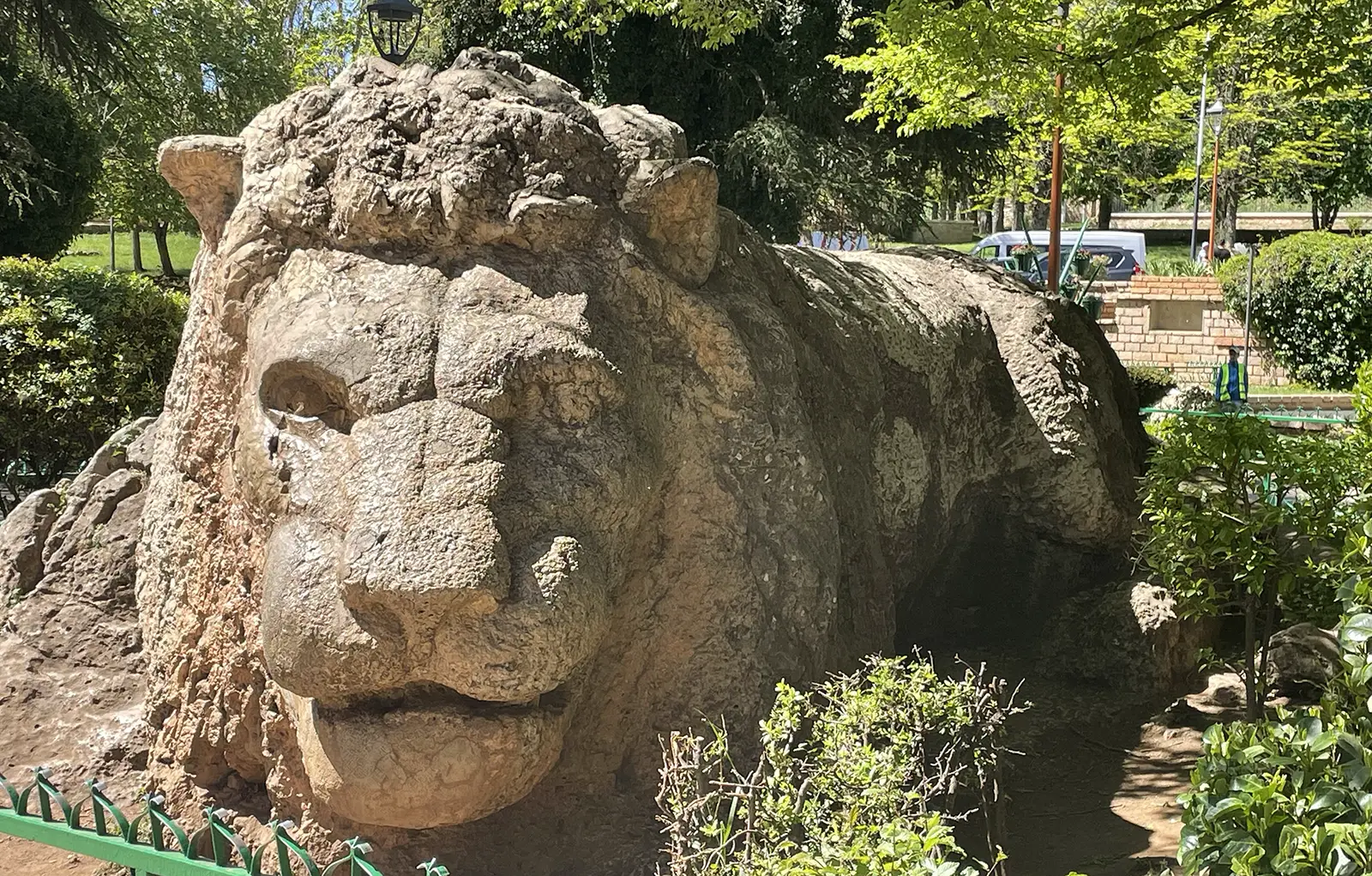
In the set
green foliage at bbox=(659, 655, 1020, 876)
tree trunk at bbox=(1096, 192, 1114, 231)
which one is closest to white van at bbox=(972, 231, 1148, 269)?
tree trunk at bbox=(1096, 192, 1114, 231)

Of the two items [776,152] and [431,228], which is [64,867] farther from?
[776,152]

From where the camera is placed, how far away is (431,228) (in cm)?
354

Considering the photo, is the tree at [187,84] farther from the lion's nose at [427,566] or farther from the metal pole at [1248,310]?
the lion's nose at [427,566]

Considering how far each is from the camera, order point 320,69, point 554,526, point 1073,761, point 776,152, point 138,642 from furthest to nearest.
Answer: point 320,69 → point 776,152 → point 1073,761 → point 138,642 → point 554,526

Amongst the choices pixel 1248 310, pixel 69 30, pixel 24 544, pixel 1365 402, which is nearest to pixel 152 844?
pixel 24 544

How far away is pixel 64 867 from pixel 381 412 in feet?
6.33

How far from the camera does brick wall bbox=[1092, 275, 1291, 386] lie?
2056cm

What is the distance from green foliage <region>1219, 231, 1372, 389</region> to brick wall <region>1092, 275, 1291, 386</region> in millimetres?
475

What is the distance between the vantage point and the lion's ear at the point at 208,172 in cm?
388

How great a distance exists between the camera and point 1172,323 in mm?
20828

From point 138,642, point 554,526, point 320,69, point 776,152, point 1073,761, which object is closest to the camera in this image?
point 554,526

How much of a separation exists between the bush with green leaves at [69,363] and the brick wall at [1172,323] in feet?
51.4

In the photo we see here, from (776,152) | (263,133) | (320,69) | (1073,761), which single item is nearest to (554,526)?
(263,133)

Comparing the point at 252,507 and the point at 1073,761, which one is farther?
the point at 1073,761
